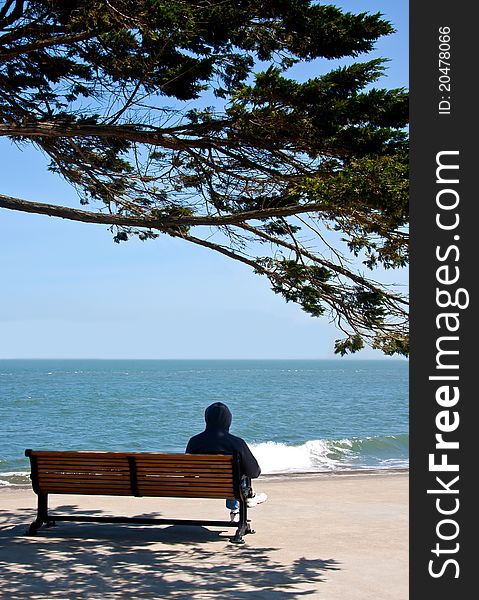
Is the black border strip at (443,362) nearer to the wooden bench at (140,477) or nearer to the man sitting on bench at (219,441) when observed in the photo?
the wooden bench at (140,477)

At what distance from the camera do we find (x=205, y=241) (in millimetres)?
9008

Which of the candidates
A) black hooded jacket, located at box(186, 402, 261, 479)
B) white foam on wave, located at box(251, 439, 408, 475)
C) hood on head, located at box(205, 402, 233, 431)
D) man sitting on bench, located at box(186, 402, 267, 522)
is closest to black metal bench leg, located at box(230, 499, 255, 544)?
man sitting on bench, located at box(186, 402, 267, 522)

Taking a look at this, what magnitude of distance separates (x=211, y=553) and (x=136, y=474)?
106cm

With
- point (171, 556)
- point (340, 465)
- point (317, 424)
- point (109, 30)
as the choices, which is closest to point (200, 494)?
point (171, 556)

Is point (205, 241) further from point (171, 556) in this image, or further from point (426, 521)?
point (426, 521)

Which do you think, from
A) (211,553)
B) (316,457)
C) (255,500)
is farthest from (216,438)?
(316,457)

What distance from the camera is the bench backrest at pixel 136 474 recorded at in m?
7.61

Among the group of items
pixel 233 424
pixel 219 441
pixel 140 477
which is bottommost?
pixel 233 424

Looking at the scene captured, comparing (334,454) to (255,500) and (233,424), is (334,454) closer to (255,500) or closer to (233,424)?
(233,424)

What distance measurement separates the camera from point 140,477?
25.8ft

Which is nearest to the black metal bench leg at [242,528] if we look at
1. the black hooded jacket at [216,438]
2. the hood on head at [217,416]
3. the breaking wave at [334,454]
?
the black hooded jacket at [216,438]

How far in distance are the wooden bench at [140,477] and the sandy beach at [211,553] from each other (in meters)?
0.19

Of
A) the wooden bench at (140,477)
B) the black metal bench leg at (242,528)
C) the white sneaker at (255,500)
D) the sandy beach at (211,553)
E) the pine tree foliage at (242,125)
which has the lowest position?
the sandy beach at (211,553)

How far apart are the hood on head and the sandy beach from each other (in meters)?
1.03
